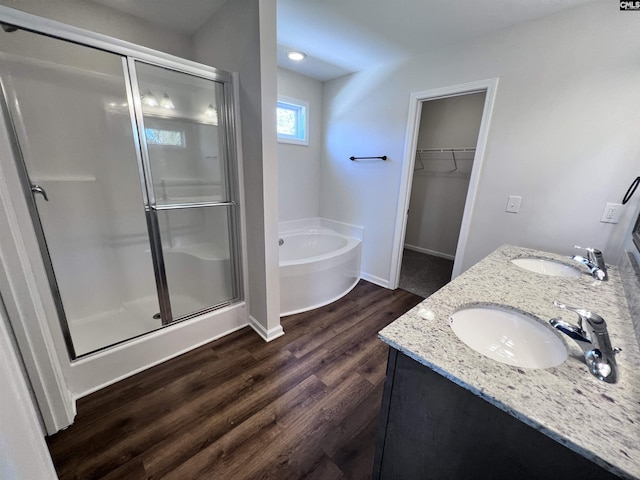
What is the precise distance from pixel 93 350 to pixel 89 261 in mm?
908

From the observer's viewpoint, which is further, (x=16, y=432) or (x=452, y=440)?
(x=452, y=440)

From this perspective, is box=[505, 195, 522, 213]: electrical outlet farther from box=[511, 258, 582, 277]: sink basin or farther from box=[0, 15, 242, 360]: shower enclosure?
box=[0, 15, 242, 360]: shower enclosure

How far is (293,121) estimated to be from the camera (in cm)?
313

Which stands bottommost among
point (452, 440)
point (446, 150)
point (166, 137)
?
point (452, 440)

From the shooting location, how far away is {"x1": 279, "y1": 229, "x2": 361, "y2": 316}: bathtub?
7.60 ft

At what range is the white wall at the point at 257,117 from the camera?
5.09ft

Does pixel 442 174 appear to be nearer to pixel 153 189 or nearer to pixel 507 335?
pixel 507 335

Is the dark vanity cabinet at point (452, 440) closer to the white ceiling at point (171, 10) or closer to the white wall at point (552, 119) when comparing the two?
the white wall at point (552, 119)

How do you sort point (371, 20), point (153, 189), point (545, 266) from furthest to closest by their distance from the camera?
point (371, 20)
point (153, 189)
point (545, 266)

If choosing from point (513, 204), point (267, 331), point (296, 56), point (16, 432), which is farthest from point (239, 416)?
point (296, 56)

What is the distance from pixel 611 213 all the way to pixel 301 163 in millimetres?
2806

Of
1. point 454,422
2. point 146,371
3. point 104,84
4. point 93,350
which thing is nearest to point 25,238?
point 93,350

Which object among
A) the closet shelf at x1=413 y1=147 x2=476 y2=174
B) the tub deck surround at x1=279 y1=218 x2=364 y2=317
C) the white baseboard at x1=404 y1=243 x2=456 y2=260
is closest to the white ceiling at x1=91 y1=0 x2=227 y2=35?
the tub deck surround at x1=279 y1=218 x2=364 y2=317

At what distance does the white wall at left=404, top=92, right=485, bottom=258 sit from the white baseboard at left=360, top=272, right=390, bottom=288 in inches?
68.8
